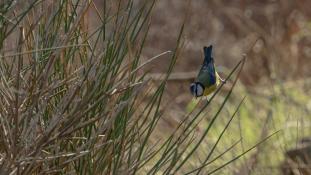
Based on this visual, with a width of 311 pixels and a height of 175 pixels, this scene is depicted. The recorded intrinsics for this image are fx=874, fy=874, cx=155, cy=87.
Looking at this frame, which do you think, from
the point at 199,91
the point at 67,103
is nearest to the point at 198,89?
the point at 199,91

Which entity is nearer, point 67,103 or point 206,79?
point 67,103

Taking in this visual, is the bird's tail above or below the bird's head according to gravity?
above

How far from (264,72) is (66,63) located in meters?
6.76

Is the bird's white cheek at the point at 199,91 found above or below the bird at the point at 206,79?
below

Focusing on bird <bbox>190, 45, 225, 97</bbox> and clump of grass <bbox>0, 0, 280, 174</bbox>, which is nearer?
clump of grass <bbox>0, 0, 280, 174</bbox>

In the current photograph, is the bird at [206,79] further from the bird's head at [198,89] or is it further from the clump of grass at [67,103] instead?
the clump of grass at [67,103]

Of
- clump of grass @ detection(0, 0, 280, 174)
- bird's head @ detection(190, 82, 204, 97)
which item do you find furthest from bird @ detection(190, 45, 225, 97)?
clump of grass @ detection(0, 0, 280, 174)

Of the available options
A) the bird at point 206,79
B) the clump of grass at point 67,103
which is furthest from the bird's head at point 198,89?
the clump of grass at point 67,103

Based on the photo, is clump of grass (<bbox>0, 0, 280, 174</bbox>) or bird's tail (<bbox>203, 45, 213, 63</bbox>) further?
bird's tail (<bbox>203, 45, 213, 63</bbox>)

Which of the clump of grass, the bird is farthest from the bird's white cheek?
the clump of grass

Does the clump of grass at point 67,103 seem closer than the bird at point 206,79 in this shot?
Yes

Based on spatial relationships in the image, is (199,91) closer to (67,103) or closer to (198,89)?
(198,89)

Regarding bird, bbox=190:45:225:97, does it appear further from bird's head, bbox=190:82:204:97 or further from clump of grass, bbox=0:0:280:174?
clump of grass, bbox=0:0:280:174

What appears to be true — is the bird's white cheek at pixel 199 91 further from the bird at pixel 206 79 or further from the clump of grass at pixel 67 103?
the clump of grass at pixel 67 103
